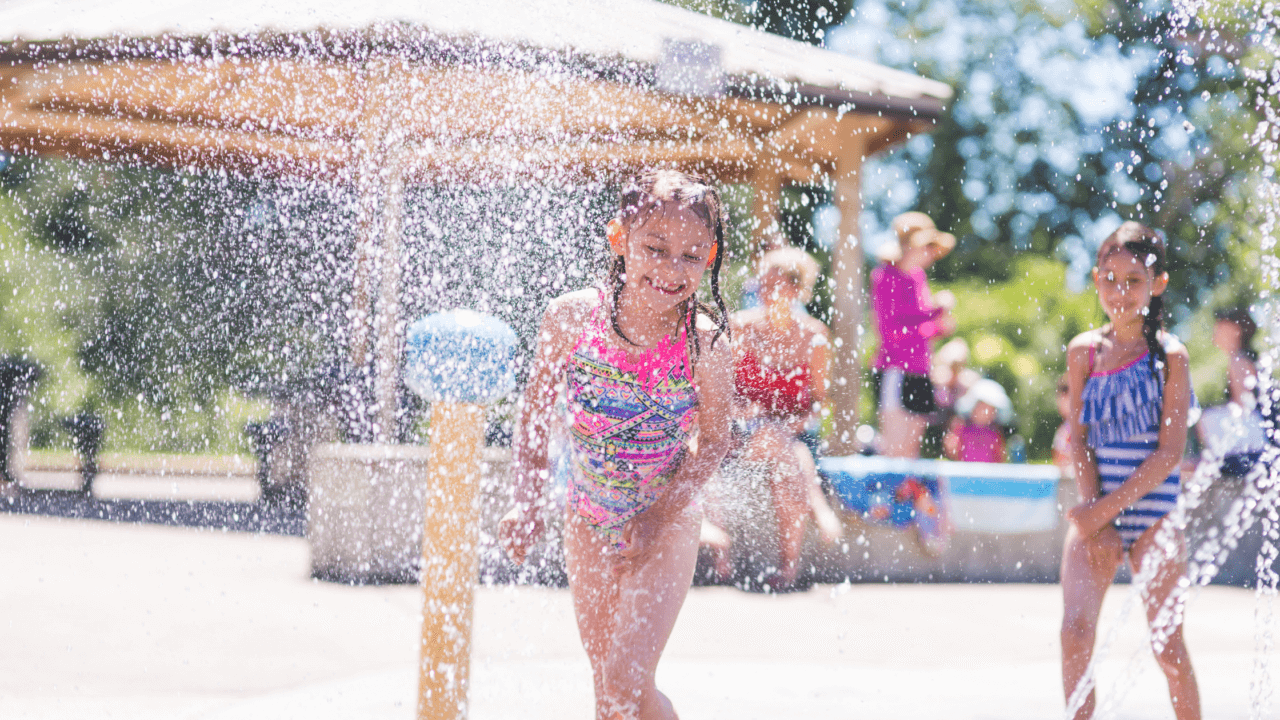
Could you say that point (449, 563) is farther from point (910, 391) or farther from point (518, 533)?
point (910, 391)

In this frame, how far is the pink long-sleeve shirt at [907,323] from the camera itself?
20.2 ft

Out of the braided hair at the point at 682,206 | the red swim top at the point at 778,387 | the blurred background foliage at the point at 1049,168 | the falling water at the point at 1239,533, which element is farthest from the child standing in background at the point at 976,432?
the blurred background foliage at the point at 1049,168

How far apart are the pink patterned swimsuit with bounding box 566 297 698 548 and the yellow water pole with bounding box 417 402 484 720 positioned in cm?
30

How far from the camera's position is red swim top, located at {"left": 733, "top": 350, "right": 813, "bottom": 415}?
199 inches

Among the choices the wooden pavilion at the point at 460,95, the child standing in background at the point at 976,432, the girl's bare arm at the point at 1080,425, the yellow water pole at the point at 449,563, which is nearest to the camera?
the yellow water pole at the point at 449,563

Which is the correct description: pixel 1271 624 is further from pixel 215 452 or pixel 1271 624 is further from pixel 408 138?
pixel 215 452

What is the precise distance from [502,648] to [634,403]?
82.5 inches

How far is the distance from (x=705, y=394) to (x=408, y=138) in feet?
21.5

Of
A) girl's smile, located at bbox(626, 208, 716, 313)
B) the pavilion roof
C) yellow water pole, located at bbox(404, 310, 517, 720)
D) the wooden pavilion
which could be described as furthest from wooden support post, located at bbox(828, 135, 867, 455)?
girl's smile, located at bbox(626, 208, 716, 313)

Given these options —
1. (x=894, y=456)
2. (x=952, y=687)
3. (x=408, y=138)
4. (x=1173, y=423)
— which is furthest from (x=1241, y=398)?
(x=408, y=138)

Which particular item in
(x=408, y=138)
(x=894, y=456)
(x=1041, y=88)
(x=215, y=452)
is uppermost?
(x=1041, y=88)

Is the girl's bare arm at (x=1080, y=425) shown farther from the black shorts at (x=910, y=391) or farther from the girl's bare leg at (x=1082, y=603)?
the black shorts at (x=910, y=391)

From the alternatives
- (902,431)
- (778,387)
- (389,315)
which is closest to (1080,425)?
(778,387)

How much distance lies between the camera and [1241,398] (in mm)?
5797
